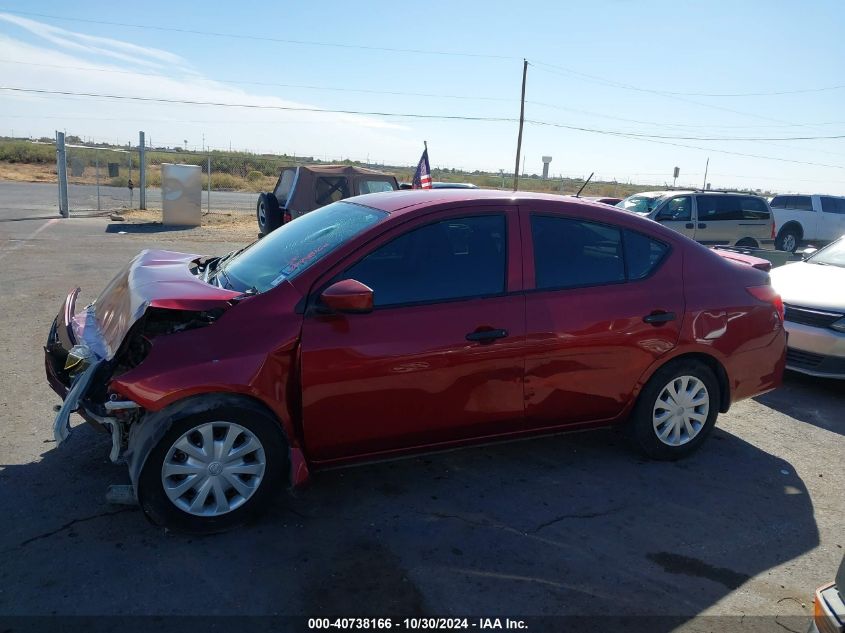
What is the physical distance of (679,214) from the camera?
14.0 metres

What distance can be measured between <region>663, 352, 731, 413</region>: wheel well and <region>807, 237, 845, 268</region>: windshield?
12.5 feet

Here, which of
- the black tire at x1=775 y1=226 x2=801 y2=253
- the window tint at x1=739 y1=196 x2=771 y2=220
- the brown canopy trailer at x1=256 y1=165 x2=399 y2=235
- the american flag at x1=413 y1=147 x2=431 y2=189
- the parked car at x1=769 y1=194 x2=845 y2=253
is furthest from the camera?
the black tire at x1=775 y1=226 x2=801 y2=253

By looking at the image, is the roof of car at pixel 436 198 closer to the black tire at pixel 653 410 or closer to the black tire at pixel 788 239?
the black tire at pixel 653 410

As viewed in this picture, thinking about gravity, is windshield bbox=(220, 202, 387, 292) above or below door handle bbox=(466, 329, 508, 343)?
above

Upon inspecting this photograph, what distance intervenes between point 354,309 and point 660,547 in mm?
2034

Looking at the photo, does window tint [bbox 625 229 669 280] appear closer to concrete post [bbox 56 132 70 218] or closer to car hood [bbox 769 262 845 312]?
car hood [bbox 769 262 845 312]

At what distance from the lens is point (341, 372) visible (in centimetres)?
356

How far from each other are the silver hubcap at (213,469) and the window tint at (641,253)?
256 centimetres

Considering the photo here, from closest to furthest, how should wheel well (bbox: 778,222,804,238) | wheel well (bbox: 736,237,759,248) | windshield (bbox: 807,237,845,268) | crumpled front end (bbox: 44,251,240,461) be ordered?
crumpled front end (bbox: 44,251,240,461) → windshield (bbox: 807,237,845,268) → wheel well (bbox: 736,237,759,248) → wheel well (bbox: 778,222,804,238)

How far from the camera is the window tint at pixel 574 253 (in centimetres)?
412

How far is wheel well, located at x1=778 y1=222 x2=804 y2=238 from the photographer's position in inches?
758

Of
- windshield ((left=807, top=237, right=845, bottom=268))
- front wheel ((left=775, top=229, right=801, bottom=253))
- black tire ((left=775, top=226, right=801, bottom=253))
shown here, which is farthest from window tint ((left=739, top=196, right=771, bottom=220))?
windshield ((left=807, top=237, right=845, bottom=268))

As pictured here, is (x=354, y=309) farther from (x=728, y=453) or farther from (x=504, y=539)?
(x=728, y=453)

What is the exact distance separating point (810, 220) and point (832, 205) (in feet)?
2.74
